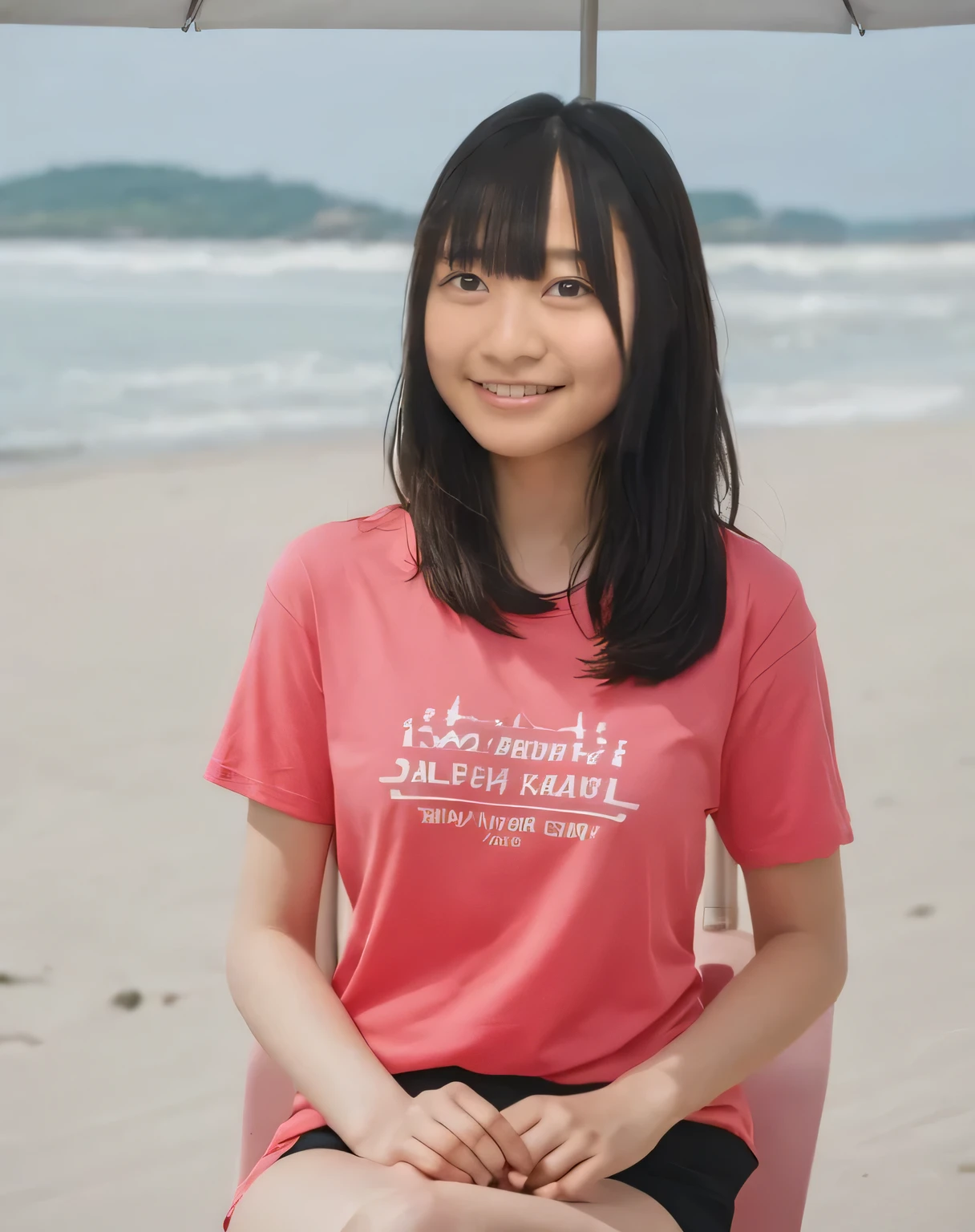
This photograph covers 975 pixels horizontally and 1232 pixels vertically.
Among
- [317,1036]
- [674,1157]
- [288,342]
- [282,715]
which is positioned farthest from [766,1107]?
[288,342]

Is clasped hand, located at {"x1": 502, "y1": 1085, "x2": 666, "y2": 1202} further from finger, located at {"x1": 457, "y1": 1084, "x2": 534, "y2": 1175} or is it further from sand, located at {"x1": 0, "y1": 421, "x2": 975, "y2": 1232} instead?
sand, located at {"x1": 0, "y1": 421, "x2": 975, "y2": 1232}

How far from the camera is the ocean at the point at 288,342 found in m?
11.2

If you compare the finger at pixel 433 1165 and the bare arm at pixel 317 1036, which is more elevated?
the bare arm at pixel 317 1036

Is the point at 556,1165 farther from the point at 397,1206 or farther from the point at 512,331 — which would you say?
the point at 512,331

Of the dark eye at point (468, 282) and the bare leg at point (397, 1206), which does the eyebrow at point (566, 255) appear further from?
the bare leg at point (397, 1206)

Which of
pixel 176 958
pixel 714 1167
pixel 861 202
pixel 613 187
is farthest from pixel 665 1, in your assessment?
pixel 861 202

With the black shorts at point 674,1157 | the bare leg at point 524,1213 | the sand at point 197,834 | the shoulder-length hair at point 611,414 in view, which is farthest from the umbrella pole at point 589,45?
the sand at point 197,834

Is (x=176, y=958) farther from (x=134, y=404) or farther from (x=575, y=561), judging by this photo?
(x=134, y=404)

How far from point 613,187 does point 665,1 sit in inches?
32.4

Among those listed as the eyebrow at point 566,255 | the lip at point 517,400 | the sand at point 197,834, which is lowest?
the sand at point 197,834

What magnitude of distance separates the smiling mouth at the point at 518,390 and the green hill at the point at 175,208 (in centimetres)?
1462

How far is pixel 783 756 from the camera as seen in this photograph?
51.5 inches

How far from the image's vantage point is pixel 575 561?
1360 millimetres

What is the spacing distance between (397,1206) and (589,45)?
1.30 m
